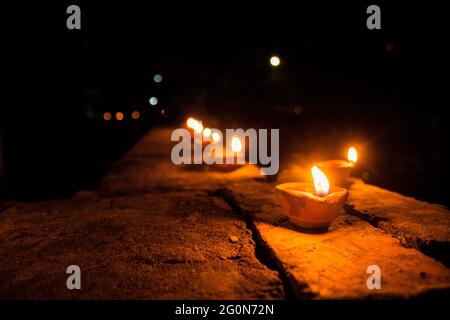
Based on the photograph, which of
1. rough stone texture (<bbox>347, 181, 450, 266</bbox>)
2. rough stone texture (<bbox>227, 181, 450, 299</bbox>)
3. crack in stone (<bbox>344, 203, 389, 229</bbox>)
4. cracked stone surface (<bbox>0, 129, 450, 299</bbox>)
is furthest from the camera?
crack in stone (<bbox>344, 203, 389, 229</bbox>)

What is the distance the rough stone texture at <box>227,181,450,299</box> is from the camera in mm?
2027

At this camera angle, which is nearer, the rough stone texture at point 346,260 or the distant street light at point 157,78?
the rough stone texture at point 346,260

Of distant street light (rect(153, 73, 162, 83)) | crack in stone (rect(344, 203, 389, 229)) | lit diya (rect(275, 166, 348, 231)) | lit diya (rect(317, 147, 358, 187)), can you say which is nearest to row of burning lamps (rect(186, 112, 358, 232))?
lit diya (rect(275, 166, 348, 231))

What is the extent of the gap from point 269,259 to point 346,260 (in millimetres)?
581

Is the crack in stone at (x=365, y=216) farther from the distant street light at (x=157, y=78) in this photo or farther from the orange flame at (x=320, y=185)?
the distant street light at (x=157, y=78)

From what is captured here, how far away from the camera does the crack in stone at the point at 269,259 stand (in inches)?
83.7

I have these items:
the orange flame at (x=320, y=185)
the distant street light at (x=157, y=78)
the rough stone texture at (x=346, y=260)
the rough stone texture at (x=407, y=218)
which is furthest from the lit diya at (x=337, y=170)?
the distant street light at (x=157, y=78)

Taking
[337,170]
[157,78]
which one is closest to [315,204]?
[337,170]

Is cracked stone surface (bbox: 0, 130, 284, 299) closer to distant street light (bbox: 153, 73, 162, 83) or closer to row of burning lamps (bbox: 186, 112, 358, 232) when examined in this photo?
row of burning lamps (bbox: 186, 112, 358, 232)

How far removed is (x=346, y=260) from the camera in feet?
8.05

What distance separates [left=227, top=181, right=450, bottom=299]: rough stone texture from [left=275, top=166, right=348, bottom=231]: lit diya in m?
0.10

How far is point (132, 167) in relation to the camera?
7043mm

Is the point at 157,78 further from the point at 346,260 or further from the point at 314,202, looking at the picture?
the point at 346,260
